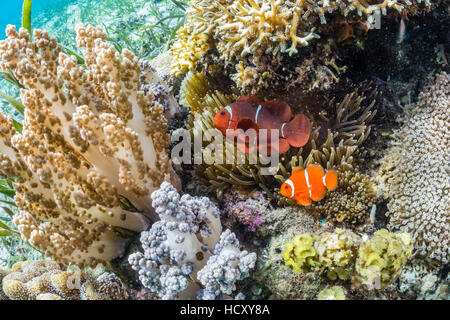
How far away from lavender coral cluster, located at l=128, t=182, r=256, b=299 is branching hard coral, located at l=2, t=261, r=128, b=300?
437mm

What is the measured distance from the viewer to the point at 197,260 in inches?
90.4

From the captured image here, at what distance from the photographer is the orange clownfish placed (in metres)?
2.46

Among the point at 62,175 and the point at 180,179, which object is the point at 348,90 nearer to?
the point at 180,179

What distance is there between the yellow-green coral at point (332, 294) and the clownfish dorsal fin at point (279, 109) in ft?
4.44

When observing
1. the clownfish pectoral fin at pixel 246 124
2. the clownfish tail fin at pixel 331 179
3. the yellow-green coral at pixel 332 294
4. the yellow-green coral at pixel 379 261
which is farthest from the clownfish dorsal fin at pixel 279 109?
the yellow-green coral at pixel 332 294

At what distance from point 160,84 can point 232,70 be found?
0.80 m

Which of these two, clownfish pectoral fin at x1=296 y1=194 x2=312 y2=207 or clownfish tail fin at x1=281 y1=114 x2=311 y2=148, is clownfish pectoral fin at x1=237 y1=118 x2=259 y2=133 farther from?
clownfish pectoral fin at x1=296 y1=194 x2=312 y2=207

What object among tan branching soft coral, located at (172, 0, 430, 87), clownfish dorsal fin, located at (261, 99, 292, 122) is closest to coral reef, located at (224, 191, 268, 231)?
clownfish dorsal fin, located at (261, 99, 292, 122)

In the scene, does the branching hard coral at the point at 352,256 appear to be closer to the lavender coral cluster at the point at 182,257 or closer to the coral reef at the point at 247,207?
the lavender coral cluster at the point at 182,257

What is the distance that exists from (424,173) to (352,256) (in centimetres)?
111

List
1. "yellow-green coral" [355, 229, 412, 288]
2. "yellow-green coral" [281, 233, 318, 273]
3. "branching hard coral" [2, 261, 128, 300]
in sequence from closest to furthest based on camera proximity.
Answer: "yellow-green coral" [355, 229, 412, 288]
"yellow-green coral" [281, 233, 318, 273]
"branching hard coral" [2, 261, 128, 300]

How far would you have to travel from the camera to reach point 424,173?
8.93ft

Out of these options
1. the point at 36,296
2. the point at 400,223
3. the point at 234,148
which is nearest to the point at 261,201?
the point at 234,148
